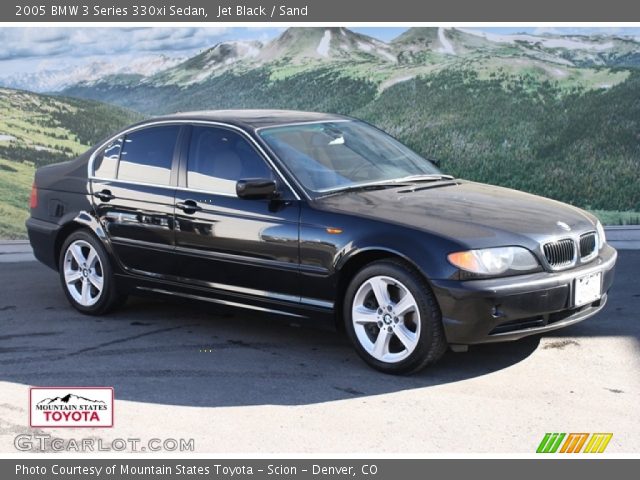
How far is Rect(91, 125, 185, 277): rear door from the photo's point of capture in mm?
7703

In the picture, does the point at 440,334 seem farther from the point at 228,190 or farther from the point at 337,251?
the point at 228,190

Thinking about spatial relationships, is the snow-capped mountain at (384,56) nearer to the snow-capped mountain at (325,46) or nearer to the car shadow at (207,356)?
the snow-capped mountain at (325,46)

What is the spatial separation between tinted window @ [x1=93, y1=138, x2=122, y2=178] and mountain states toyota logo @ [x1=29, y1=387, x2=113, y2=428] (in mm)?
2373

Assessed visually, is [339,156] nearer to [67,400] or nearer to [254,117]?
[254,117]

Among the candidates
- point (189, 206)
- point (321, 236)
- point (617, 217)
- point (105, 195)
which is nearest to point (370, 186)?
point (321, 236)

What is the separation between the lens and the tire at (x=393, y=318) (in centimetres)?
639

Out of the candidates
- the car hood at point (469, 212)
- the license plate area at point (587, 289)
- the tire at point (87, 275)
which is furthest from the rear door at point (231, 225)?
the license plate area at point (587, 289)

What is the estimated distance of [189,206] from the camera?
7.50 m

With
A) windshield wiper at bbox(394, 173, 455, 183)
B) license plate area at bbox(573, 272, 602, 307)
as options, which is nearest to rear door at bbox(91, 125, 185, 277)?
windshield wiper at bbox(394, 173, 455, 183)

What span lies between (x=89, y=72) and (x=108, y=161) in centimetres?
688

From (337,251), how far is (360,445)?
1.62m

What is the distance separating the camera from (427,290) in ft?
21.0

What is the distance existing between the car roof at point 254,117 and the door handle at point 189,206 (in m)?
0.62

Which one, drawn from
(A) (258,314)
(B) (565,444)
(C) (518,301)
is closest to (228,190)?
(A) (258,314)
